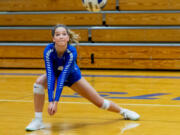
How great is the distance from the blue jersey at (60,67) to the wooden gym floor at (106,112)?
1.40ft

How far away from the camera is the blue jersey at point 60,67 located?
12.1 ft

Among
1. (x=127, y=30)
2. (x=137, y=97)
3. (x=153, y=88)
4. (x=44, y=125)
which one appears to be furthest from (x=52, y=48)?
(x=127, y=30)

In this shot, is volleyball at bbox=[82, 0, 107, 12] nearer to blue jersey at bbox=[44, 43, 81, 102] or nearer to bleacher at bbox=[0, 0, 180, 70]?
bleacher at bbox=[0, 0, 180, 70]

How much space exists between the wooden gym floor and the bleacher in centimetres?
111

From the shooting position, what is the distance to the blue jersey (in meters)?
3.67

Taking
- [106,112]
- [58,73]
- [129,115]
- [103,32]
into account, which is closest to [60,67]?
[58,73]

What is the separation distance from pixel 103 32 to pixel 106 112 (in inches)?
194

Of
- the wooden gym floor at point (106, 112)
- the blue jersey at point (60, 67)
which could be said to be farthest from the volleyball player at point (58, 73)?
the wooden gym floor at point (106, 112)

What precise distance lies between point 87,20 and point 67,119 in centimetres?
569

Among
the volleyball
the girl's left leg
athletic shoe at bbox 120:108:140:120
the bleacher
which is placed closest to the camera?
the girl's left leg

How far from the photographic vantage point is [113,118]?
13.7ft

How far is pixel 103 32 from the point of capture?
9.27 meters

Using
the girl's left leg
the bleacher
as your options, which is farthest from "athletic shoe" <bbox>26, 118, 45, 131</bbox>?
the bleacher

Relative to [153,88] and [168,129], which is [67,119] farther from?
[153,88]
